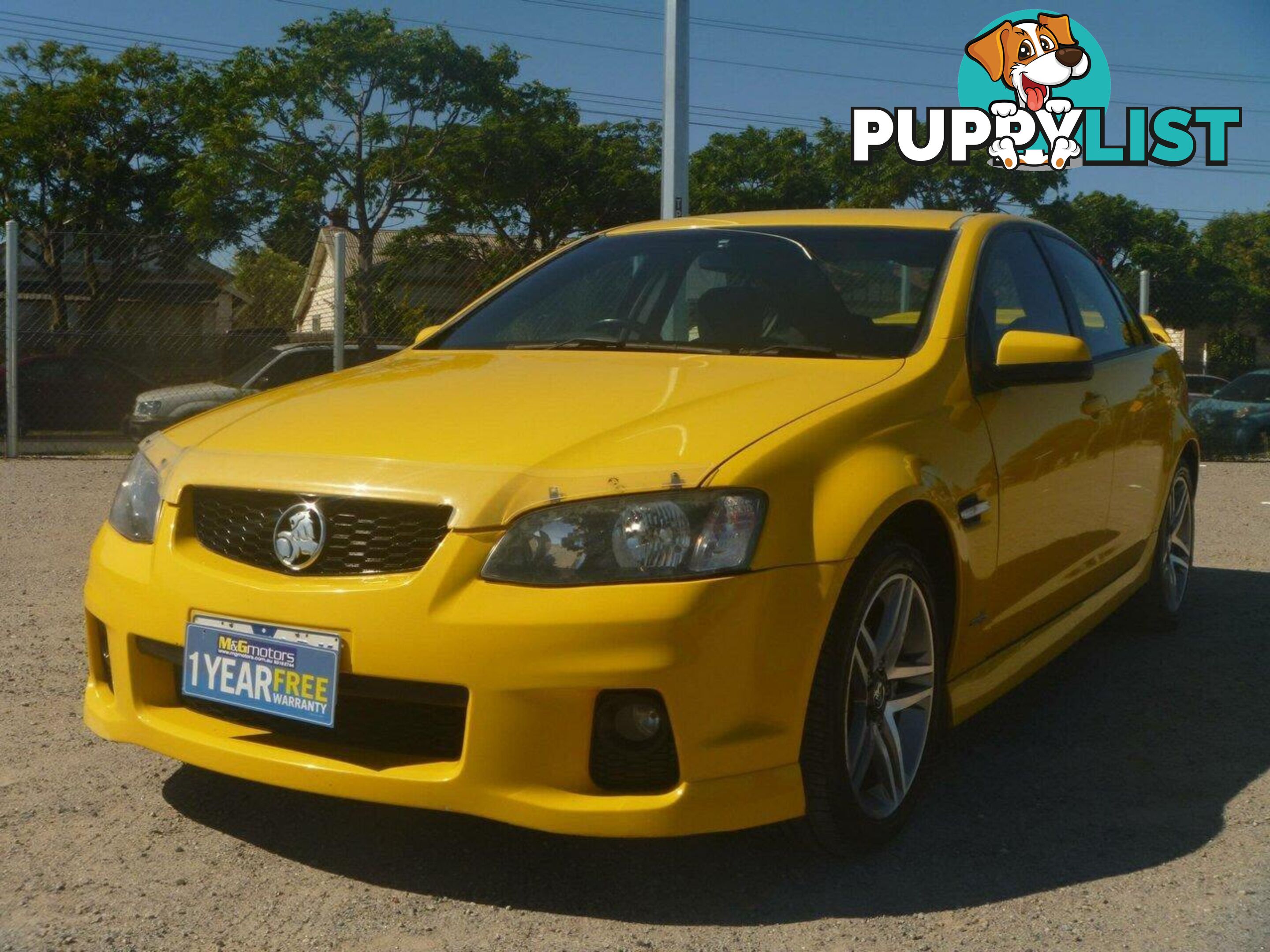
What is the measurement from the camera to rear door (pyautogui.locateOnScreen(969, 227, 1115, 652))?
3557 mm

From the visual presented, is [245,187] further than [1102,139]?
Yes

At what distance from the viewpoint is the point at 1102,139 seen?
1124 inches

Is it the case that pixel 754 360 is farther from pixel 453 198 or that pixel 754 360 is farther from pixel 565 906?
pixel 453 198

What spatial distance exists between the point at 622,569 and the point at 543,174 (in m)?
33.9

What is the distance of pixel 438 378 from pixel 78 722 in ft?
4.86

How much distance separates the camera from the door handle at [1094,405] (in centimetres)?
415

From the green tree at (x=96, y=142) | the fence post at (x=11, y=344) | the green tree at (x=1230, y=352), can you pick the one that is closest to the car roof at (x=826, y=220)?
the fence post at (x=11, y=344)

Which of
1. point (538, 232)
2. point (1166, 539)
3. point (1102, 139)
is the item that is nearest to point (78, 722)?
point (1166, 539)

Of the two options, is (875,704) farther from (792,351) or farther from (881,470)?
(792,351)

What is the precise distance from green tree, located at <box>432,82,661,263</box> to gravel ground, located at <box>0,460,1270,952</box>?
82.1 feet

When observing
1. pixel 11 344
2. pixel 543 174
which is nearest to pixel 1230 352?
pixel 543 174

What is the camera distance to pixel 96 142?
35562 mm

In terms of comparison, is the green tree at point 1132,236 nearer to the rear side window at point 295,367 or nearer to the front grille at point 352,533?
the rear side window at point 295,367

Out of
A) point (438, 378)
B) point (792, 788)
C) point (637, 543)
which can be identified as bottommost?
point (792, 788)
